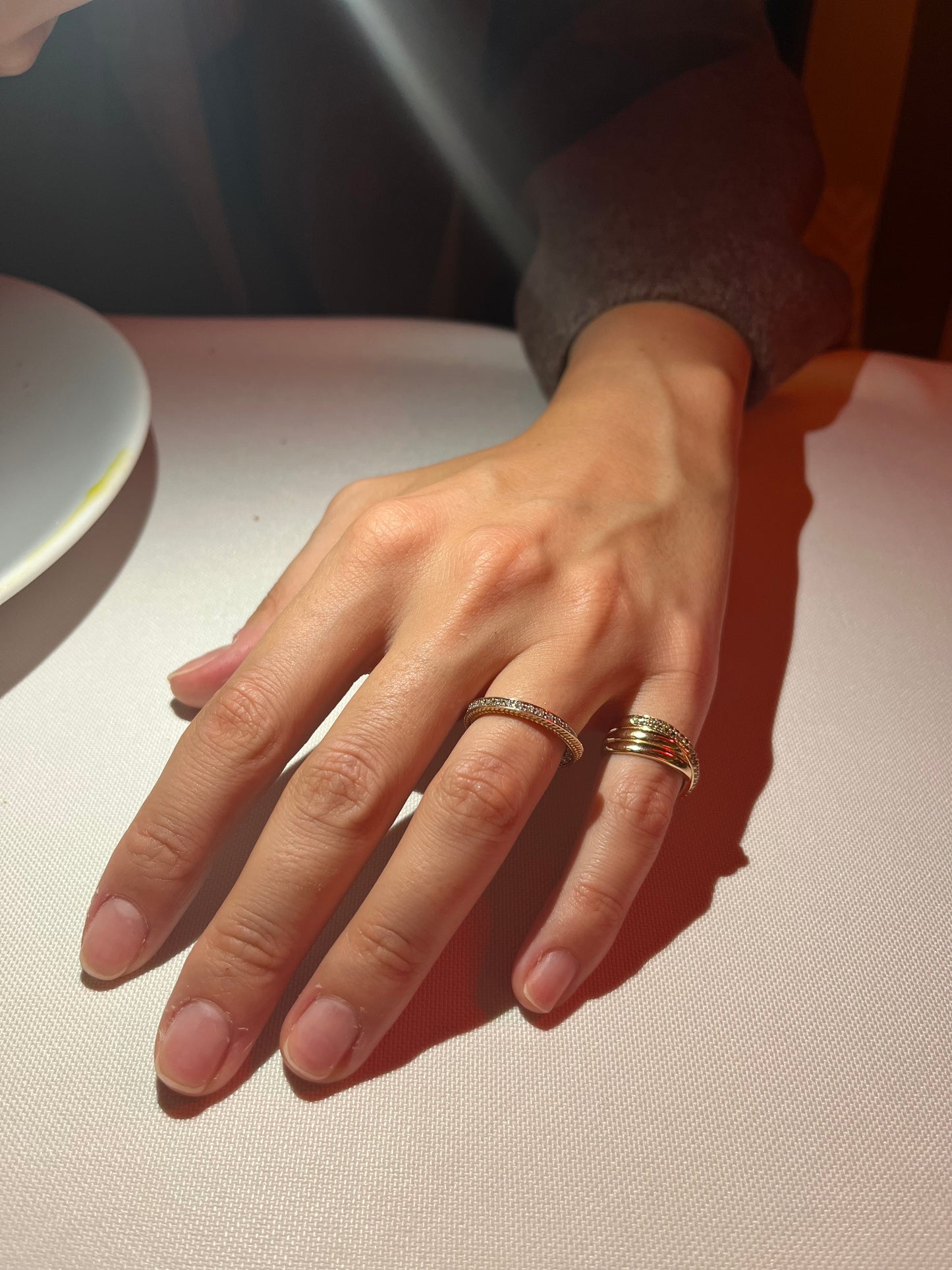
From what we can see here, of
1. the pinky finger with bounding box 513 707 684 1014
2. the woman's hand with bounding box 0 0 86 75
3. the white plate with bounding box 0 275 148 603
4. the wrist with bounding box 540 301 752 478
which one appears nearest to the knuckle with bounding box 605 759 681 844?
the pinky finger with bounding box 513 707 684 1014

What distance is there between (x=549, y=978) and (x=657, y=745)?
0.43 ft

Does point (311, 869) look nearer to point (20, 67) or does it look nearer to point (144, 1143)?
point (144, 1143)

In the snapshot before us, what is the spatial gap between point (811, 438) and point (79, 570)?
1.95ft

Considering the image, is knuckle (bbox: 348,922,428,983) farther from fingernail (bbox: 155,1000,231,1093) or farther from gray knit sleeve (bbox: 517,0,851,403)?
gray knit sleeve (bbox: 517,0,851,403)

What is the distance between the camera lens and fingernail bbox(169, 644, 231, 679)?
1.68 ft

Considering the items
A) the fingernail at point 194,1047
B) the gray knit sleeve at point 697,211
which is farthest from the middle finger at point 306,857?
the gray knit sleeve at point 697,211

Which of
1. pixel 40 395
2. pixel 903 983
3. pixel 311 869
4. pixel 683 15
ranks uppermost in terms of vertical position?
pixel 683 15

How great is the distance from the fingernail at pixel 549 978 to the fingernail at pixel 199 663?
0.26 metres

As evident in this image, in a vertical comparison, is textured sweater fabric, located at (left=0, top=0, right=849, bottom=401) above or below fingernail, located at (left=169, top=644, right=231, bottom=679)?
above

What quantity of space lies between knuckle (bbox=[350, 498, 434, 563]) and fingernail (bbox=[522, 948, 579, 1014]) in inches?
8.8

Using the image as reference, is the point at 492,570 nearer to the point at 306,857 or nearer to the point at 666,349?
the point at 306,857

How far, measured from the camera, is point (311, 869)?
1.33 feet

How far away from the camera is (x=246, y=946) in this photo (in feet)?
1.28

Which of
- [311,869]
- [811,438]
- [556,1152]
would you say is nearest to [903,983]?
[556,1152]
